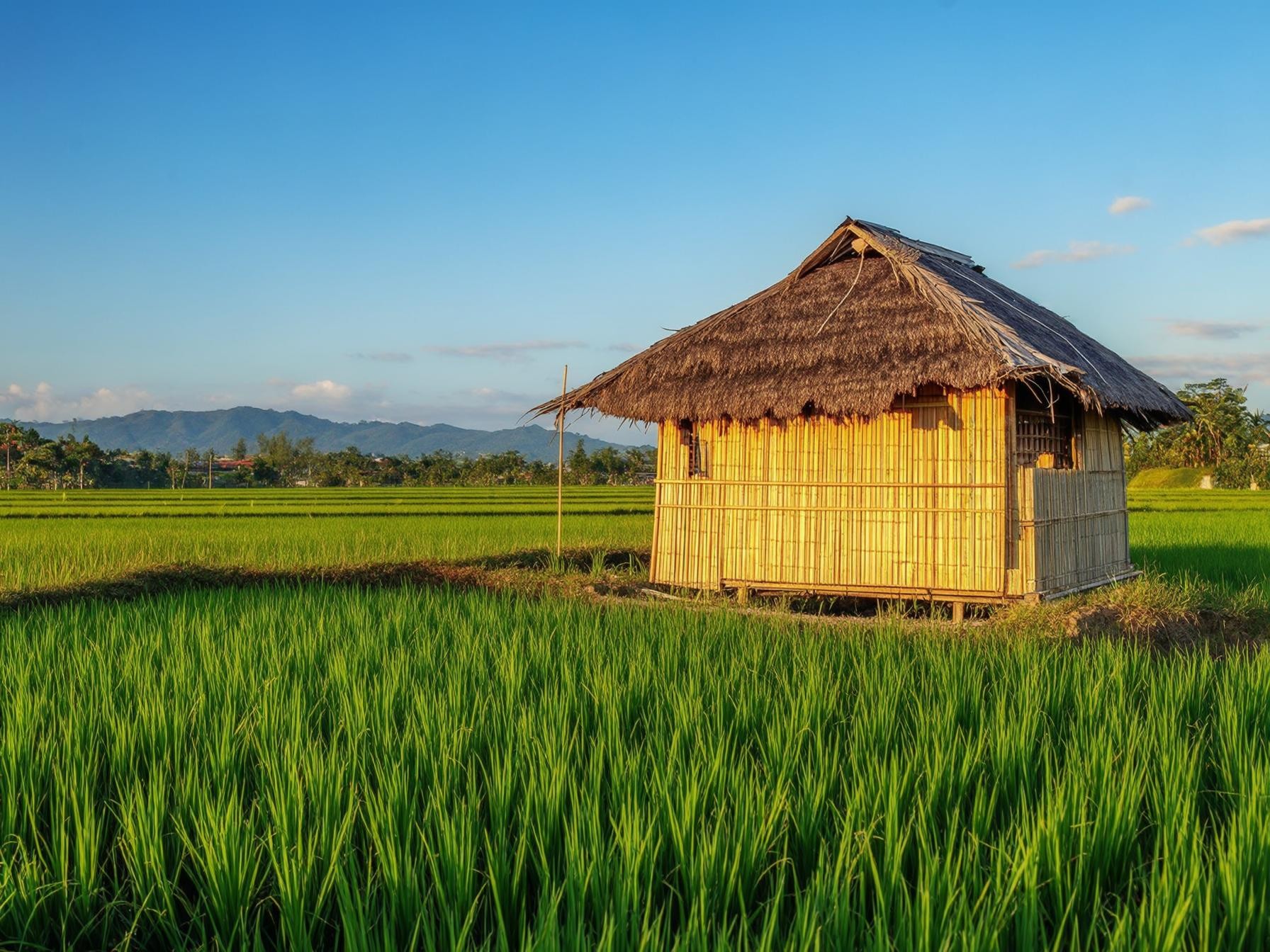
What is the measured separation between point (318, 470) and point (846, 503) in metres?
49.6

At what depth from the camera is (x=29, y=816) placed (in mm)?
3150

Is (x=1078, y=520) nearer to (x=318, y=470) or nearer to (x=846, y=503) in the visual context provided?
(x=846, y=503)

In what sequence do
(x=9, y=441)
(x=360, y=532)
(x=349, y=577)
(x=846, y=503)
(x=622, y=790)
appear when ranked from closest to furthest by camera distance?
(x=622, y=790) < (x=846, y=503) < (x=349, y=577) < (x=360, y=532) < (x=9, y=441)

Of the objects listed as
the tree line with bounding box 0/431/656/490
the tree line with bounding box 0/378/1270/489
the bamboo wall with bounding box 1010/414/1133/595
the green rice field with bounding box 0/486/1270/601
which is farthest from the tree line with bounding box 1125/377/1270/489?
the bamboo wall with bounding box 1010/414/1133/595

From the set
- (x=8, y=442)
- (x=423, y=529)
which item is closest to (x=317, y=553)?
(x=423, y=529)

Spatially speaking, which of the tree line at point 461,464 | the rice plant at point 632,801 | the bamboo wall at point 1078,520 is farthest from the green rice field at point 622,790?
the tree line at point 461,464

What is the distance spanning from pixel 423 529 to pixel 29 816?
43.4 feet

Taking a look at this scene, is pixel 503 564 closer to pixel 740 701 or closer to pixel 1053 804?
pixel 740 701

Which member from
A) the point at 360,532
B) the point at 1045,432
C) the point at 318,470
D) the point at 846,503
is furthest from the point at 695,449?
the point at 318,470

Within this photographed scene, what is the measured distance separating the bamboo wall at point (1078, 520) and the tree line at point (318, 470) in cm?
3529

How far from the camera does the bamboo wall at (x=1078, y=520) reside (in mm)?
8367

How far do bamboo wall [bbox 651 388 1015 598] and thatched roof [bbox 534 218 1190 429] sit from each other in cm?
37

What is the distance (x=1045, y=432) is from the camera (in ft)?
31.3

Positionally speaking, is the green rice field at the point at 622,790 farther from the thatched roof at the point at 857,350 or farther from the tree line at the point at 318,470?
the tree line at the point at 318,470
